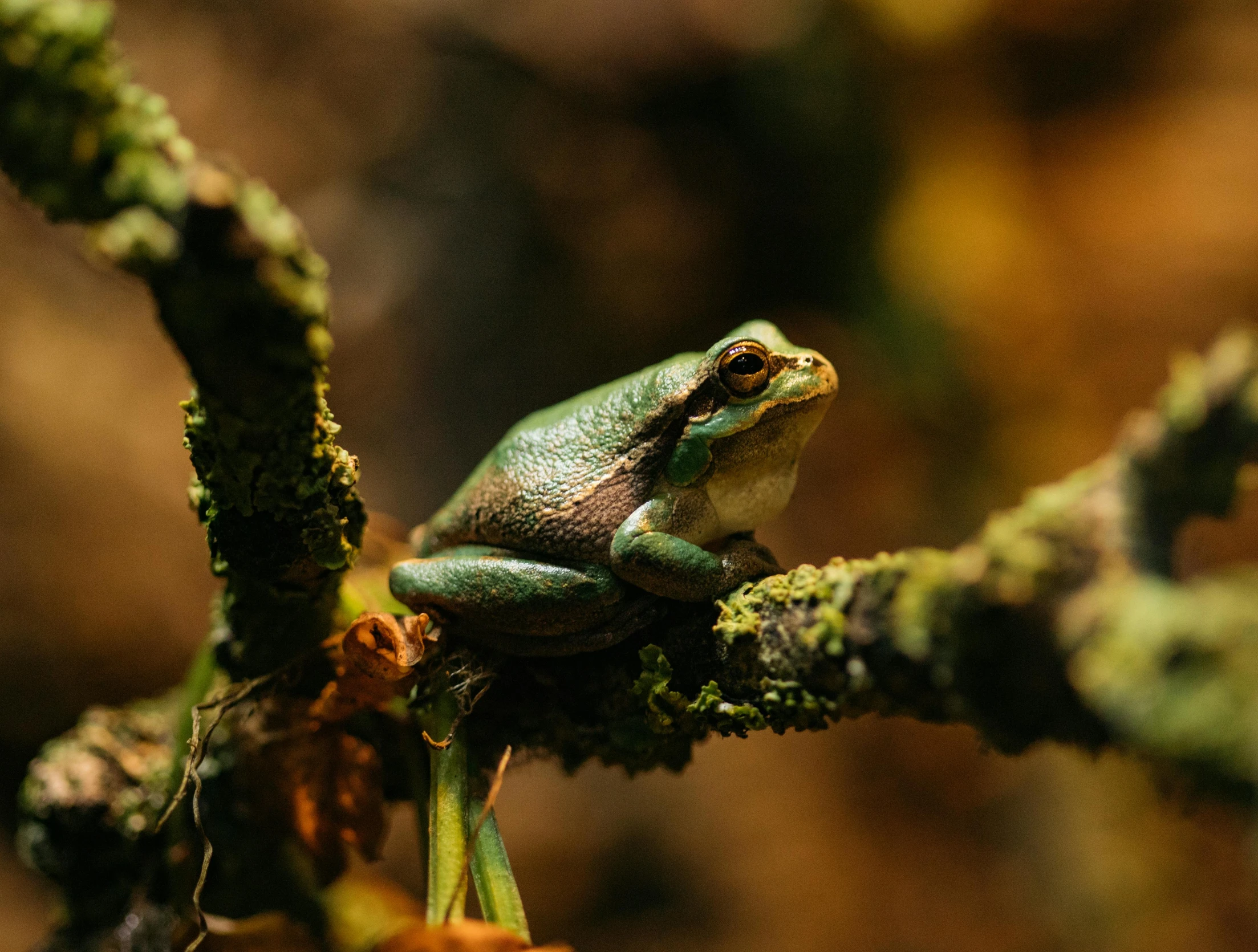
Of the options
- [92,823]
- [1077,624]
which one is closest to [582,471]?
[1077,624]

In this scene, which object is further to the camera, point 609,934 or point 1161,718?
point 609,934

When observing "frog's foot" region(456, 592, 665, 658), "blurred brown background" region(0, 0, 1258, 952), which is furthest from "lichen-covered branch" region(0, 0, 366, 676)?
"blurred brown background" region(0, 0, 1258, 952)

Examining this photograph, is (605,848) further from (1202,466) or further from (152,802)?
(1202,466)

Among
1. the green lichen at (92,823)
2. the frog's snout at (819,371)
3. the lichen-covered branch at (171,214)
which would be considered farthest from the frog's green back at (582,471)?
the green lichen at (92,823)

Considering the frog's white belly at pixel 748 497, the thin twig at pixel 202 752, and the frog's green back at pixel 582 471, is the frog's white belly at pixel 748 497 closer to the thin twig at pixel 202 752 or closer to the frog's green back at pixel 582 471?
the frog's green back at pixel 582 471

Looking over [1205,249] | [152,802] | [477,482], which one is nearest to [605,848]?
[152,802]

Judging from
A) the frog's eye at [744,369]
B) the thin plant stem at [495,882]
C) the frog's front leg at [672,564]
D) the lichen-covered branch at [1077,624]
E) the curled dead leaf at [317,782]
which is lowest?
the thin plant stem at [495,882]

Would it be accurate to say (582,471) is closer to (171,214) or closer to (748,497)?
(748,497)
